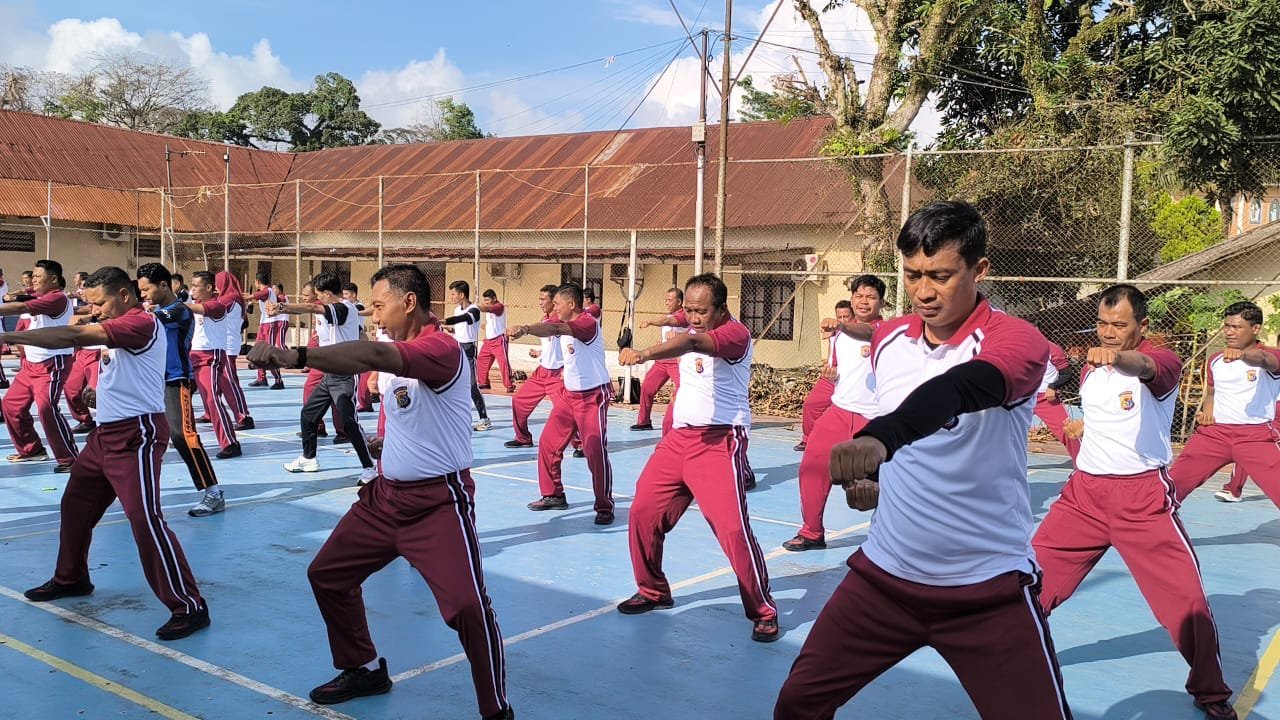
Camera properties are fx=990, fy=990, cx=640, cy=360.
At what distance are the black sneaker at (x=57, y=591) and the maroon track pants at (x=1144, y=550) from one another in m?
5.20

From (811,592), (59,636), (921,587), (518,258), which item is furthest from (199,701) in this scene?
(518,258)

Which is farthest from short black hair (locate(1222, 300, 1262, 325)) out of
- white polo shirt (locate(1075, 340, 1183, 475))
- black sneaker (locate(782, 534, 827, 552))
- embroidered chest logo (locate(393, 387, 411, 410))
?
embroidered chest logo (locate(393, 387, 411, 410))

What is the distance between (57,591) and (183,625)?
1.11 meters

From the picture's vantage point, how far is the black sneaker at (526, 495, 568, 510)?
8.41m

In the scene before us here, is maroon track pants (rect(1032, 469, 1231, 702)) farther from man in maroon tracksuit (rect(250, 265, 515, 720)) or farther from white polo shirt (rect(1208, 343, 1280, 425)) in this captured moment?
white polo shirt (rect(1208, 343, 1280, 425))

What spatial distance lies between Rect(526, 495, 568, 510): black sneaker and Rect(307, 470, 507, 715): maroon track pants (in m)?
4.02

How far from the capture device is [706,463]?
216 inches

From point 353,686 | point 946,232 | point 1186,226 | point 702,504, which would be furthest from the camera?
point 1186,226

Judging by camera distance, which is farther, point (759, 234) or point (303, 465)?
point (759, 234)

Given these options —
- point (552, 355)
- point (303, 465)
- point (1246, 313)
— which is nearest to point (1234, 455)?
point (1246, 313)

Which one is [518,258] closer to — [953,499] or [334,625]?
[334,625]

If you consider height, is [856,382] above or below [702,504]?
above

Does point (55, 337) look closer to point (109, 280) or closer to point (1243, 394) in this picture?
point (109, 280)

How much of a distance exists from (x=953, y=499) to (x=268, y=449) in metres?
9.65
